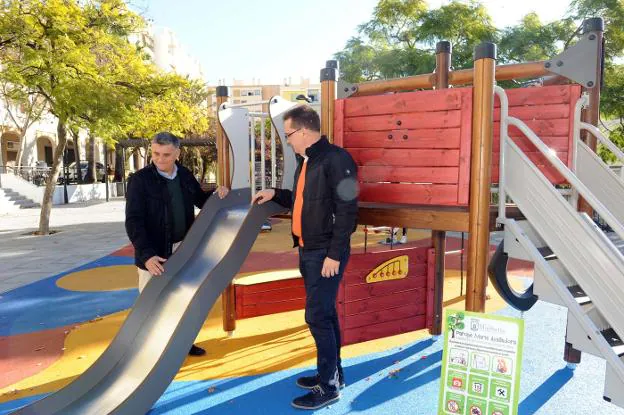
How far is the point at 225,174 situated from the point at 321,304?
250cm

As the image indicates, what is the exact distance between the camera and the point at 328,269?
358cm

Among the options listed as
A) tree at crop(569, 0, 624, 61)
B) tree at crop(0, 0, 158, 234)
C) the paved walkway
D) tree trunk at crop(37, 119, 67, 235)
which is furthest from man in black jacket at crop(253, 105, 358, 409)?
tree at crop(569, 0, 624, 61)

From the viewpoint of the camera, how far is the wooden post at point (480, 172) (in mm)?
3584

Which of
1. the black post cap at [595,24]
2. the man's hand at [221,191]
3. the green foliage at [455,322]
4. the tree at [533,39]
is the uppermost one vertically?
the tree at [533,39]

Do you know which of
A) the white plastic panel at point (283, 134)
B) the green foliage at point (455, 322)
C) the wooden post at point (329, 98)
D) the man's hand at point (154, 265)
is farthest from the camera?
the white plastic panel at point (283, 134)

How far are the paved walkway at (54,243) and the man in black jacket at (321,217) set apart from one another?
6.48 metres

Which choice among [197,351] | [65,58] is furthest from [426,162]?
[65,58]

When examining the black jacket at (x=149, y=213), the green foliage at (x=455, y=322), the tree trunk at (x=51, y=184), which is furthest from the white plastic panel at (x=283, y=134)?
the tree trunk at (x=51, y=184)

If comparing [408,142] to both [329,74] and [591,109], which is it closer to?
[329,74]

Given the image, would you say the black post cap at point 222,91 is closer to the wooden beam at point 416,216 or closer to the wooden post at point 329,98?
the wooden post at point 329,98

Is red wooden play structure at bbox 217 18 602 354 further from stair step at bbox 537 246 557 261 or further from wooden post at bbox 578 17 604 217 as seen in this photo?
stair step at bbox 537 246 557 261

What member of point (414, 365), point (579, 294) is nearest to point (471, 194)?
point (579, 294)

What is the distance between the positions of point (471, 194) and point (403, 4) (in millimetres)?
19898

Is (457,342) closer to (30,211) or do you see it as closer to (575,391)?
(575,391)
